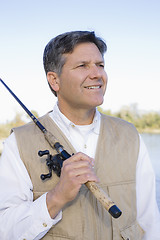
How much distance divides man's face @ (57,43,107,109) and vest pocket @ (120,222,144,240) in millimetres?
857

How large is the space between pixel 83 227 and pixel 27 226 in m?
0.36

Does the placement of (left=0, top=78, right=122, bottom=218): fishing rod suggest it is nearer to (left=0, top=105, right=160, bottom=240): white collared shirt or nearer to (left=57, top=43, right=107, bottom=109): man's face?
(left=0, top=105, right=160, bottom=240): white collared shirt

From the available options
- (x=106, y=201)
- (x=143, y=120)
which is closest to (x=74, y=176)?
(x=106, y=201)

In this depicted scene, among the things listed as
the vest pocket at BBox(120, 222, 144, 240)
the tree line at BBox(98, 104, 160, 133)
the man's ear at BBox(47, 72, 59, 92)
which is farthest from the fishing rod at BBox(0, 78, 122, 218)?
the tree line at BBox(98, 104, 160, 133)

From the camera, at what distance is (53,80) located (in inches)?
92.4

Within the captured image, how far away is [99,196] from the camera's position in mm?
1570

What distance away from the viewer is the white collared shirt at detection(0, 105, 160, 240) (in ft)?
5.79

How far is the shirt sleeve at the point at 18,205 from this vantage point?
1.75 meters

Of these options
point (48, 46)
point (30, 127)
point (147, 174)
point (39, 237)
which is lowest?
point (147, 174)

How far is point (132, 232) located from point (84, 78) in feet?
3.59

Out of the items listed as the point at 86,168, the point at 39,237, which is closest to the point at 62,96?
the point at 86,168

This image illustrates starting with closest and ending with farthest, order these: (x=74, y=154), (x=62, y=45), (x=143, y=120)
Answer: (x=74, y=154), (x=62, y=45), (x=143, y=120)

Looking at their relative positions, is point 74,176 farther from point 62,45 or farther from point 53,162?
point 62,45

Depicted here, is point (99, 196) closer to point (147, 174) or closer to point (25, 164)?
point (25, 164)
